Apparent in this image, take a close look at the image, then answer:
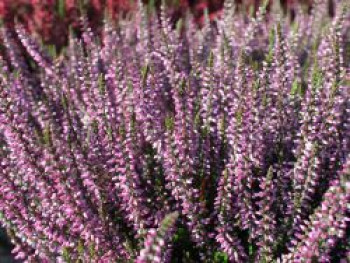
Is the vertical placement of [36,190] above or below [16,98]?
below

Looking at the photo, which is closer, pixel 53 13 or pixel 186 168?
pixel 186 168

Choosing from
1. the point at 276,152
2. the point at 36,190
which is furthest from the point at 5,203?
the point at 276,152

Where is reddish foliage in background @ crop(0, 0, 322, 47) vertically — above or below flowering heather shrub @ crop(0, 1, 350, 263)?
above

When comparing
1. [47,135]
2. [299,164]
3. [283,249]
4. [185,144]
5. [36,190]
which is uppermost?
[47,135]

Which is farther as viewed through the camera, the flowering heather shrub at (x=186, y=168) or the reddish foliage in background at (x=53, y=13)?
the reddish foliage in background at (x=53, y=13)

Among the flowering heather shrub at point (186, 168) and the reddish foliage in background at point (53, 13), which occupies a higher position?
the reddish foliage in background at point (53, 13)

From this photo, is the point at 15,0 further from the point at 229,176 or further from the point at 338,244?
the point at 338,244

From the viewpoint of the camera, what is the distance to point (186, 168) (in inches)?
109

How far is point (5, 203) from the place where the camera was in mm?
2959

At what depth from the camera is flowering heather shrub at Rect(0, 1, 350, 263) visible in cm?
278

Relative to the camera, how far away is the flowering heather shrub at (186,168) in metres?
2.78

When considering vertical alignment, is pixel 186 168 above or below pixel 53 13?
below

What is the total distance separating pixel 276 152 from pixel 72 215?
1267 mm

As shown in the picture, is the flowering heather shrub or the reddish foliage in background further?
the reddish foliage in background
